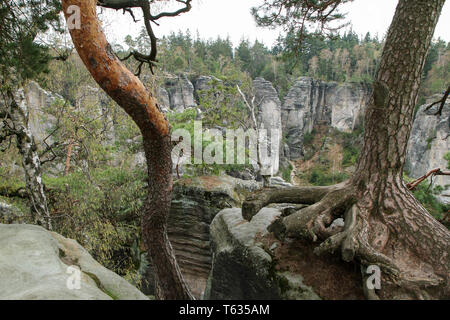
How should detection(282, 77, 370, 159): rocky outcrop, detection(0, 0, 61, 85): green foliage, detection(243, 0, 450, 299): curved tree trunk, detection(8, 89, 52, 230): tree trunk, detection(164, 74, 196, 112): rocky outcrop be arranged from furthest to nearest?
detection(282, 77, 370, 159): rocky outcrop
detection(164, 74, 196, 112): rocky outcrop
detection(8, 89, 52, 230): tree trunk
detection(0, 0, 61, 85): green foliage
detection(243, 0, 450, 299): curved tree trunk

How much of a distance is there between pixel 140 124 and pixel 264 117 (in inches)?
1462

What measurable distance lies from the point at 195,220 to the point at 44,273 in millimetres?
6564

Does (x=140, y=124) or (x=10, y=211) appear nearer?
(x=140, y=124)

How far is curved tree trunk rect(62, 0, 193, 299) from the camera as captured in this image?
2.01 metres

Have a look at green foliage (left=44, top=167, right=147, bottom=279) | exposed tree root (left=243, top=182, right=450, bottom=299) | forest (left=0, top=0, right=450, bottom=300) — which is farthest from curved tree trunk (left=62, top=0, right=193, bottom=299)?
green foliage (left=44, top=167, right=147, bottom=279)

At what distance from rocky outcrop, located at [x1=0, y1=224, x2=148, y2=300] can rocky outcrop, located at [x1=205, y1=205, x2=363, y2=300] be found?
4.13 feet

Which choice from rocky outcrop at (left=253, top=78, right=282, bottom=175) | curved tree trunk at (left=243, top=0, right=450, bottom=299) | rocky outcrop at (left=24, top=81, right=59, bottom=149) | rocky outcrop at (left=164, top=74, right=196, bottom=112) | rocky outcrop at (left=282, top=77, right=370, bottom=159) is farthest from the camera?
rocky outcrop at (left=282, top=77, right=370, bottom=159)

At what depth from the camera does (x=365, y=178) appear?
8.40 ft

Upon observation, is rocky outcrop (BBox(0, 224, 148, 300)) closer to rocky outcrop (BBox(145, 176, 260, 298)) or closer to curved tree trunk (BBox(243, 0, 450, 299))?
curved tree trunk (BBox(243, 0, 450, 299))

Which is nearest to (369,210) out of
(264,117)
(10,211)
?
(10,211)

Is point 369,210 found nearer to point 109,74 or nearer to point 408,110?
point 408,110

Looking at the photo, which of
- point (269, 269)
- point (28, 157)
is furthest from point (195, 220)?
point (269, 269)

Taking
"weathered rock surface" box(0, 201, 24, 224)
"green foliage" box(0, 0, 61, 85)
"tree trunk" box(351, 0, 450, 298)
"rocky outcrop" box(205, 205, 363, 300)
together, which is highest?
"green foliage" box(0, 0, 61, 85)

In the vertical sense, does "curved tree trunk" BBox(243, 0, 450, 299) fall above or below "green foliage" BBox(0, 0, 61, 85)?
below
